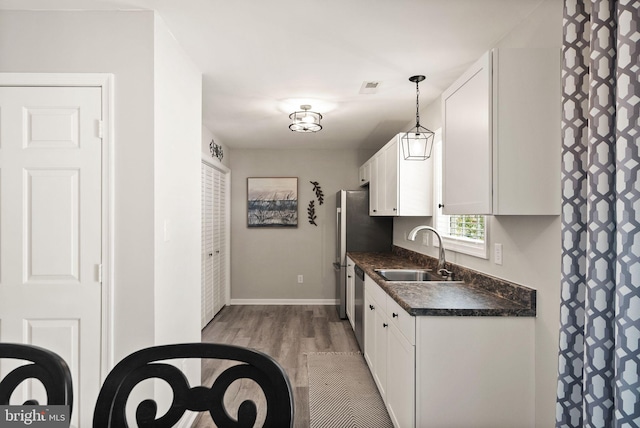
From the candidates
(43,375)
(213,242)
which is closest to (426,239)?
(213,242)

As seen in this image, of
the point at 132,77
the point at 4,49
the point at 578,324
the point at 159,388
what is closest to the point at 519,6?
the point at 578,324

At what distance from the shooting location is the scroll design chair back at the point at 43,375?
0.95 meters

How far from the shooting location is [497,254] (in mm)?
2254

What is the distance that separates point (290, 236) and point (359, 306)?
7.18 ft

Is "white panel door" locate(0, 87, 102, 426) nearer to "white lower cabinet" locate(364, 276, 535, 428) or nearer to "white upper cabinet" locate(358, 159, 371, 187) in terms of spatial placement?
"white lower cabinet" locate(364, 276, 535, 428)

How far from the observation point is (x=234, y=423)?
3.00 feet

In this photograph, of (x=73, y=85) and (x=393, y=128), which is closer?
(x=73, y=85)

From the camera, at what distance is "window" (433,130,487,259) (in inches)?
100

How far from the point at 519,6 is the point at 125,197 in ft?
7.17

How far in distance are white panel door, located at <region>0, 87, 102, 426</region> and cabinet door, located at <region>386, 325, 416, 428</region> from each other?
1.55 metres

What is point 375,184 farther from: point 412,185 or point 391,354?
point 391,354

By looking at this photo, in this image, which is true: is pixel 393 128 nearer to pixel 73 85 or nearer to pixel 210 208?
pixel 210 208

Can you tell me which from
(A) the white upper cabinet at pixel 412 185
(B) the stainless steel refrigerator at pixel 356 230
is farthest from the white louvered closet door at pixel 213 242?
(A) the white upper cabinet at pixel 412 185

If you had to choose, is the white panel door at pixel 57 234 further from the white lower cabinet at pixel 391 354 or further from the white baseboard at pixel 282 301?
the white baseboard at pixel 282 301
